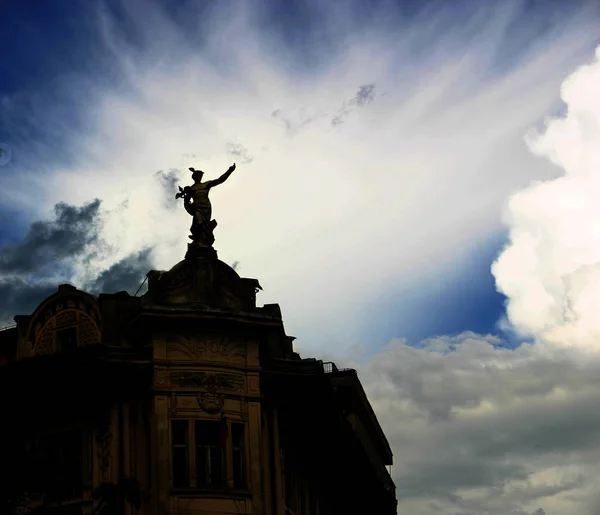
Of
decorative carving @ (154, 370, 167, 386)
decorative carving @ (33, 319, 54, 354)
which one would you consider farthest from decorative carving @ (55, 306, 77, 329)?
decorative carving @ (154, 370, 167, 386)

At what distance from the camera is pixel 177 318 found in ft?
138

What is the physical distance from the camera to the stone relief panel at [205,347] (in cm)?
4222

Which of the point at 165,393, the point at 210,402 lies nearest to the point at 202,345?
the point at 210,402

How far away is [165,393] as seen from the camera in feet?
136

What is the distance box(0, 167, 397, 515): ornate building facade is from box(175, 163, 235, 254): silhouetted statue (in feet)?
2.77

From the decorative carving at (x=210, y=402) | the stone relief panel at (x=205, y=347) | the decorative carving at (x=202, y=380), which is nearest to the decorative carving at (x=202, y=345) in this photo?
the stone relief panel at (x=205, y=347)

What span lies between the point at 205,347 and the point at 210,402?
189 centimetres

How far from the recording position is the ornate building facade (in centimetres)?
4109

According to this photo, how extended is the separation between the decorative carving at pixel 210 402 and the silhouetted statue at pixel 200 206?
19.0ft

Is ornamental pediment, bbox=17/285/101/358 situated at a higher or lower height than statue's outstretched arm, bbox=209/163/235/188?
lower

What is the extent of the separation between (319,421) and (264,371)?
16.9 feet

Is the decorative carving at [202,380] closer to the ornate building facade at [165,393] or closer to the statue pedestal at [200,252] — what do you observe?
the ornate building facade at [165,393]

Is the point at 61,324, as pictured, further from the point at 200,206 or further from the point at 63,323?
Result: the point at 200,206

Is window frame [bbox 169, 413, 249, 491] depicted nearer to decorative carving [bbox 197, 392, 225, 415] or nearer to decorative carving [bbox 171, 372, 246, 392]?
decorative carving [bbox 197, 392, 225, 415]
